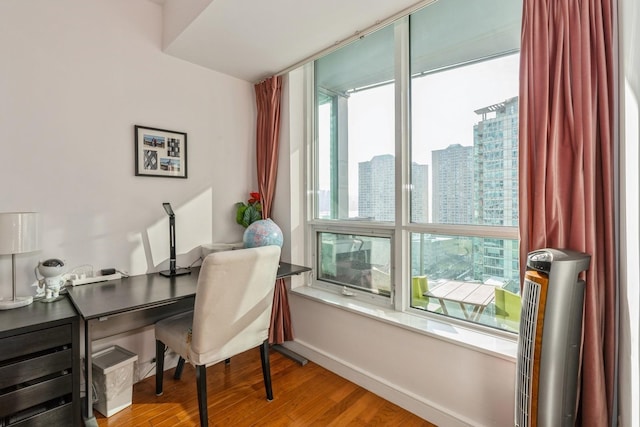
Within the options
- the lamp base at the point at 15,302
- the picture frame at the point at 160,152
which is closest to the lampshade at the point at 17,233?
the lamp base at the point at 15,302

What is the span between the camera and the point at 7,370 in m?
1.41

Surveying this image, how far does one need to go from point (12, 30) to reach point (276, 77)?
1692mm

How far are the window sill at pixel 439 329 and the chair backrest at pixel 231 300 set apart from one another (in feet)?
2.22

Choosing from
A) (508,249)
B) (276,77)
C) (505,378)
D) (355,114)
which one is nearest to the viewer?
(505,378)

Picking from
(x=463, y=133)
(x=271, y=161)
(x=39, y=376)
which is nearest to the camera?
(x=39, y=376)

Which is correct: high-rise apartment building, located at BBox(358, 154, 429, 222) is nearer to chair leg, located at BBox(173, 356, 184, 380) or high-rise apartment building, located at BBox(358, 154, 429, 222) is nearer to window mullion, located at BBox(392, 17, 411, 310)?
window mullion, located at BBox(392, 17, 411, 310)

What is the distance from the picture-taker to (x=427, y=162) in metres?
2.06

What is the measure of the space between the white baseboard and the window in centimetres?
51

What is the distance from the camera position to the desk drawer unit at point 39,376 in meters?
1.42

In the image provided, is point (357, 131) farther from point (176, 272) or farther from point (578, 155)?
point (176, 272)

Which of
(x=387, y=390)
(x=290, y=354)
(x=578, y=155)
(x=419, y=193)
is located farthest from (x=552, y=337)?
(x=290, y=354)

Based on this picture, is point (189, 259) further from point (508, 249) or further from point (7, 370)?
point (508, 249)

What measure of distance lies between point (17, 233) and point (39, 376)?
0.73m

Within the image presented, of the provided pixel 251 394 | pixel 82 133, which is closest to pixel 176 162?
pixel 82 133
